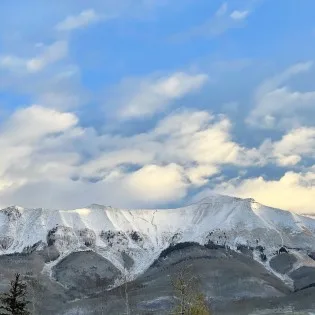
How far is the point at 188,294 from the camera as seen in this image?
81688mm

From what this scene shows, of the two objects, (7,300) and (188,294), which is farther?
(188,294)

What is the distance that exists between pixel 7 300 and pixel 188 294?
29.7m

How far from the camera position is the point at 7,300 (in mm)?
58812
